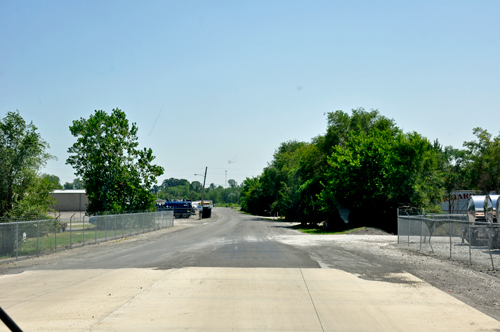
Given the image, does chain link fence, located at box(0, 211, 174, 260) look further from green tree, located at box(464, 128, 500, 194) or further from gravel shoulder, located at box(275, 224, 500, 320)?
green tree, located at box(464, 128, 500, 194)

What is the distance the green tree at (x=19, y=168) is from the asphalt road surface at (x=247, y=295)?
421 inches

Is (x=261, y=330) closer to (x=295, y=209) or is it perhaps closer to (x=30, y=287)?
(x=30, y=287)

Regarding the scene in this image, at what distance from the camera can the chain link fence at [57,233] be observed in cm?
1825

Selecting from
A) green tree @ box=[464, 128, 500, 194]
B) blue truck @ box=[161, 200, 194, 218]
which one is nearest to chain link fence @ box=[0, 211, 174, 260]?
blue truck @ box=[161, 200, 194, 218]

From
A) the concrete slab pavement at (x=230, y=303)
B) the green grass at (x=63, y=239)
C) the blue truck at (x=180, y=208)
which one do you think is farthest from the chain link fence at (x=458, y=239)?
the blue truck at (x=180, y=208)

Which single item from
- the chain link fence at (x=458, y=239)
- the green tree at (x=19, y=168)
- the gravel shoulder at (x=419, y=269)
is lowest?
the gravel shoulder at (x=419, y=269)

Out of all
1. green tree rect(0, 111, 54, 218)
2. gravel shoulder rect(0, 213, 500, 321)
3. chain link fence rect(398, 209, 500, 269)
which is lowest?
gravel shoulder rect(0, 213, 500, 321)

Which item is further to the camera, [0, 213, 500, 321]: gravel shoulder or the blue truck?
the blue truck

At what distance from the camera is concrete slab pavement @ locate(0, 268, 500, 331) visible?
800cm

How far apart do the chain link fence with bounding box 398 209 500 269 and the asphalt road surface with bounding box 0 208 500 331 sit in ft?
4.09

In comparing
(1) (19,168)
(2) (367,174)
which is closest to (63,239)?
(1) (19,168)

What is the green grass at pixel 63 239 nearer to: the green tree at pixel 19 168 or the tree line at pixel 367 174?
the green tree at pixel 19 168

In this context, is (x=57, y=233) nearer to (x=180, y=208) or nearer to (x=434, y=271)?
(x=434, y=271)

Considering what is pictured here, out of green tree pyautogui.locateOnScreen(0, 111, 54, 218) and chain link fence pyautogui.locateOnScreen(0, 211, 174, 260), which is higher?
green tree pyautogui.locateOnScreen(0, 111, 54, 218)
